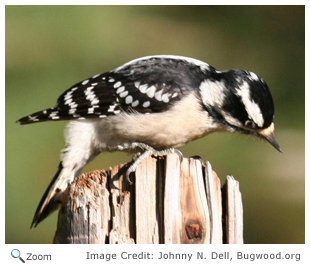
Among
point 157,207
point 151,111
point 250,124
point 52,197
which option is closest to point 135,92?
point 151,111

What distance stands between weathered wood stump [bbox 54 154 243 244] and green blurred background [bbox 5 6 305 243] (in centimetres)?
311

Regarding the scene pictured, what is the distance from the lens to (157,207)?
11.9 feet

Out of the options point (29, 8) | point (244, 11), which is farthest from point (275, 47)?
point (29, 8)

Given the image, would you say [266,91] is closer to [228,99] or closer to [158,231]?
[228,99]

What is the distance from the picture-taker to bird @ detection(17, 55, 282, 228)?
4645 millimetres

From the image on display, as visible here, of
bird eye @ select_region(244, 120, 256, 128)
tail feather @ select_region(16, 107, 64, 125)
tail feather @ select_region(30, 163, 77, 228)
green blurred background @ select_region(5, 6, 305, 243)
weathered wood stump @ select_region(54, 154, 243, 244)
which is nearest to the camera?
weathered wood stump @ select_region(54, 154, 243, 244)

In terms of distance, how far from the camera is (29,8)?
8.20 m

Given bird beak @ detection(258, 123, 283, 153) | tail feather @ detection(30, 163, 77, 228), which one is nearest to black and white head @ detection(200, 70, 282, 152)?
bird beak @ detection(258, 123, 283, 153)

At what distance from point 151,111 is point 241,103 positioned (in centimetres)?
64

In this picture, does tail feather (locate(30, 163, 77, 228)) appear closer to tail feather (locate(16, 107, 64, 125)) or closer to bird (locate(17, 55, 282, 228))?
bird (locate(17, 55, 282, 228))

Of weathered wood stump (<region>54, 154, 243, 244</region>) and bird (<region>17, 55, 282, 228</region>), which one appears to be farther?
bird (<region>17, 55, 282, 228</region>)
